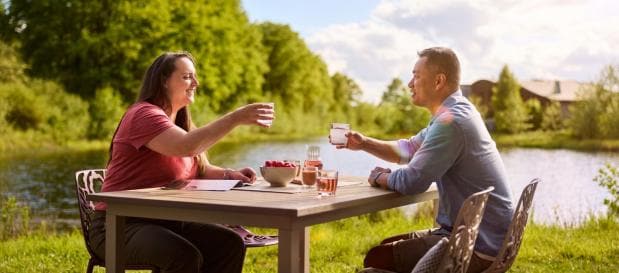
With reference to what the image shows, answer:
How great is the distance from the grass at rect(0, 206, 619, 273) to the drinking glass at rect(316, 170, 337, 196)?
2.71 m

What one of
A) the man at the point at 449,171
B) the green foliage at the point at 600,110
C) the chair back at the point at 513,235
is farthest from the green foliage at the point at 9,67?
the chair back at the point at 513,235

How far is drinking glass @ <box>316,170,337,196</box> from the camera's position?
3287 millimetres

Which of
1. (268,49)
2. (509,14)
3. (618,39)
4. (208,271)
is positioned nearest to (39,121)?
(268,49)

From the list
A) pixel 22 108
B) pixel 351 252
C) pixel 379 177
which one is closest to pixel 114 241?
pixel 379 177

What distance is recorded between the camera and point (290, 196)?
10.9 feet

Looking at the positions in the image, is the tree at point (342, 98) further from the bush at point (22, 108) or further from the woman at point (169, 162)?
the woman at point (169, 162)

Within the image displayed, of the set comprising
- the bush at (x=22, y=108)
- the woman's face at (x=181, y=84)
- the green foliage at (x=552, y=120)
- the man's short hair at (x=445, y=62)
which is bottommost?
the green foliage at (x=552, y=120)

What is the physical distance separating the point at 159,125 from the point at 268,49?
40993mm

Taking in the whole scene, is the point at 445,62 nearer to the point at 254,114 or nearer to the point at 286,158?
the point at 254,114

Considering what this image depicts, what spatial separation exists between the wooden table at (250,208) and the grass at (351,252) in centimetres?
264

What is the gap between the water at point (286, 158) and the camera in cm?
1366

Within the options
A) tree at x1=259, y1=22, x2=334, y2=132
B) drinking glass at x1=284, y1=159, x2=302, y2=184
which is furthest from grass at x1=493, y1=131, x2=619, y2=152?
drinking glass at x1=284, y1=159, x2=302, y2=184

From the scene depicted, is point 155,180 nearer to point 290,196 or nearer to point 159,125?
point 159,125

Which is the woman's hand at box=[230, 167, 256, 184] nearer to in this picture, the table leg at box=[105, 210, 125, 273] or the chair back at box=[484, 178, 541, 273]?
the table leg at box=[105, 210, 125, 273]
